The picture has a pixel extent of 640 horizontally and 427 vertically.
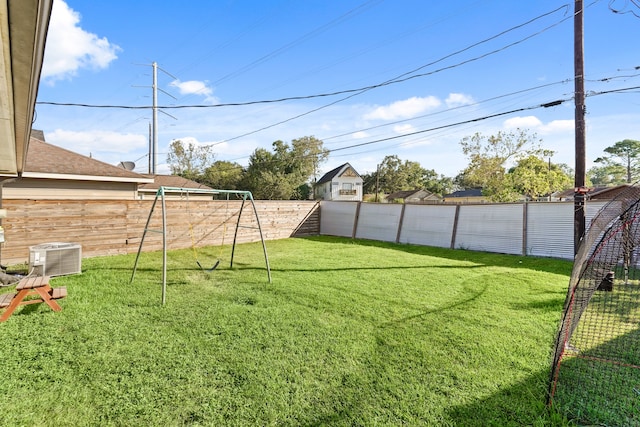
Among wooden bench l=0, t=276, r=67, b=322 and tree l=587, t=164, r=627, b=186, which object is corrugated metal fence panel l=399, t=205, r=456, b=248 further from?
tree l=587, t=164, r=627, b=186

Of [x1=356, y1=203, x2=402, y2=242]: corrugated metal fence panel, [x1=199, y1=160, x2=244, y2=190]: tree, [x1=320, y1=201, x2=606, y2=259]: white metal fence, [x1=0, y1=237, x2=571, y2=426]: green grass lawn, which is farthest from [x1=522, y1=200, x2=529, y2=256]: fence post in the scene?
[x1=199, y1=160, x2=244, y2=190]: tree

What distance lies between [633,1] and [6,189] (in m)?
13.7

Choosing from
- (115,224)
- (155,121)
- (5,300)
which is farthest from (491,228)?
(155,121)

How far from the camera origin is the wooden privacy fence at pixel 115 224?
260 inches

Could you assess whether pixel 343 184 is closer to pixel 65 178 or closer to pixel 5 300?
pixel 65 178

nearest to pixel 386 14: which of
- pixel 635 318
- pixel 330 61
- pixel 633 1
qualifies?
pixel 330 61

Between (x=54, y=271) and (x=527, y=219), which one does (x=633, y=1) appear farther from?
(x=54, y=271)

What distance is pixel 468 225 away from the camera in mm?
9656

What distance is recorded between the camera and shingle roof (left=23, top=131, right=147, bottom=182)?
824 centimetres

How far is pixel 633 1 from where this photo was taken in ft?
14.8

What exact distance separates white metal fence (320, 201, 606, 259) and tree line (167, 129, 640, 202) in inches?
385

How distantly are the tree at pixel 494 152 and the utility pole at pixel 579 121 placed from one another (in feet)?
→ 52.6

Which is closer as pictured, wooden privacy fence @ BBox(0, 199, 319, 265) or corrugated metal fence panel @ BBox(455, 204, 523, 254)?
wooden privacy fence @ BBox(0, 199, 319, 265)

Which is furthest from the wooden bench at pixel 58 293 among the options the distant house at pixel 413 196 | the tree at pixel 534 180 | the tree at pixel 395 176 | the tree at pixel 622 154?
the tree at pixel 622 154
